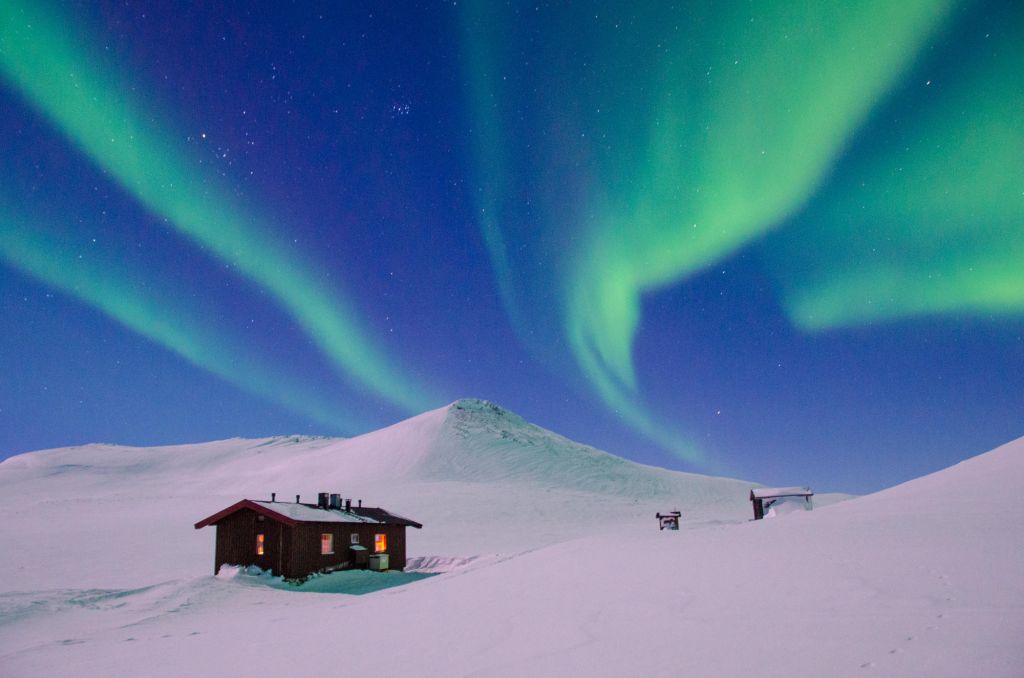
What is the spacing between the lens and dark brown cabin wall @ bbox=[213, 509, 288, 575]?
28922mm

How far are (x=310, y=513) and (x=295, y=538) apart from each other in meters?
2.46

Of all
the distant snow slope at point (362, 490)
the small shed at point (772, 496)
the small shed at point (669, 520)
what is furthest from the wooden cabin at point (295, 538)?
the small shed at point (772, 496)

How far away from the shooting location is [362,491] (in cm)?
8244

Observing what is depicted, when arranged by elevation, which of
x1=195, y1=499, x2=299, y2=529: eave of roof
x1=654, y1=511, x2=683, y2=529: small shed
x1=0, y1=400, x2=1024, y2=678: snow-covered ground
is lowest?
x1=0, y1=400, x2=1024, y2=678: snow-covered ground

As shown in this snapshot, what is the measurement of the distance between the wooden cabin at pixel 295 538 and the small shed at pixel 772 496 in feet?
80.2

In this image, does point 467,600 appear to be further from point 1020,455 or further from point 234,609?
point 1020,455

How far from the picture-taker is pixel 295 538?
28.9 m

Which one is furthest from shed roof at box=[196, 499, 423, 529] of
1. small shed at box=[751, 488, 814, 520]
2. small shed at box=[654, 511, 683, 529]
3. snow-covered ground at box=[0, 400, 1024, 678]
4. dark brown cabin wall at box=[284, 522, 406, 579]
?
small shed at box=[751, 488, 814, 520]

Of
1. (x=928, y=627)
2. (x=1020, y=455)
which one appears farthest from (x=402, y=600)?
(x=1020, y=455)

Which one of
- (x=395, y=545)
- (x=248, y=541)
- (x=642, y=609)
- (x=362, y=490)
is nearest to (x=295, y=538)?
(x=248, y=541)

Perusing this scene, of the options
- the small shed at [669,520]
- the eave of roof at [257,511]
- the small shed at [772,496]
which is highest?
the eave of roof at [257,511]

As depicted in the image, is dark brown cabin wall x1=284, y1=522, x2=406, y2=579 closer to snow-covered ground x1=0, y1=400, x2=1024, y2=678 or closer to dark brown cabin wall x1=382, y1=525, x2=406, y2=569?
dark brown cabin wall x1=382, y1=525, x2=406, y2=569

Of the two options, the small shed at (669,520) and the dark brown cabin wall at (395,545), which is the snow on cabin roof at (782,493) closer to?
the small shed at (669,520)

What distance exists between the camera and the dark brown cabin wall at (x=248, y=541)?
94.9 feet
